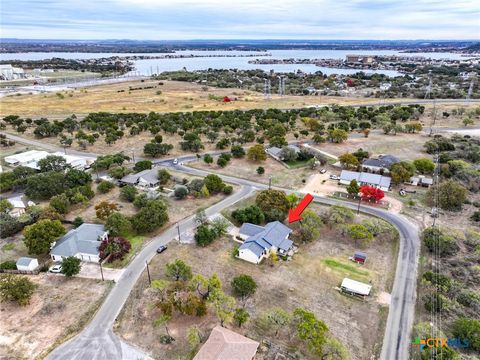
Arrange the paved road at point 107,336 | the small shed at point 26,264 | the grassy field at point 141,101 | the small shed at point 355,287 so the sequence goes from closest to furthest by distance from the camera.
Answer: the paved road at point 107,336
the small shed at point 355,287
the small shed at point 26,264
the grassy field at point 141,101

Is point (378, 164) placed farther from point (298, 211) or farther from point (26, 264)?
point (26, 264)

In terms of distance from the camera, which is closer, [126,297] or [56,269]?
[126,297]

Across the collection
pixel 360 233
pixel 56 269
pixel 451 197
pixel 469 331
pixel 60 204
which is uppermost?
pixel 451 197

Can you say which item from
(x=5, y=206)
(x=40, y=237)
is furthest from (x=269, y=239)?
(x=5, y=206)

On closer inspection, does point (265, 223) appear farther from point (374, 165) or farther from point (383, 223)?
point (374, 165)

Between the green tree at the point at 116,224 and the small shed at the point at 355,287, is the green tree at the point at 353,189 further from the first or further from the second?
the green tree at the point at 116,224

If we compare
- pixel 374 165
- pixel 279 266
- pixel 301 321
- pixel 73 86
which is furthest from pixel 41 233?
pixel 73 86

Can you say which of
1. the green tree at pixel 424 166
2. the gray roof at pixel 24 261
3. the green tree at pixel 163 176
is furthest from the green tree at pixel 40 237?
the green tree at pixel 424 166

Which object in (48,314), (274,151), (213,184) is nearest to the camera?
(48,314)
